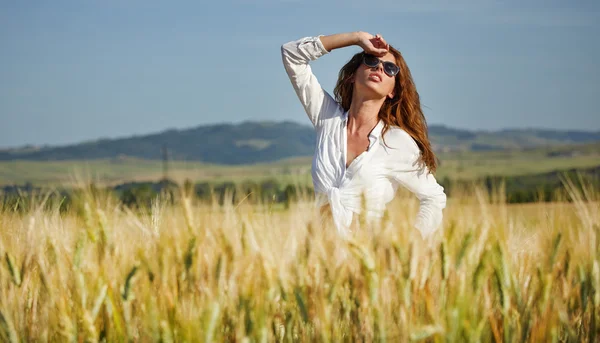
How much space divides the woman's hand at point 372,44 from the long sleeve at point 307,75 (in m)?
0.30

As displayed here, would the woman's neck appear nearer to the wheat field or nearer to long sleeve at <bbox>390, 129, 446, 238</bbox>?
long sleeve at <bbox>390, 129, 446, 238</bbox>

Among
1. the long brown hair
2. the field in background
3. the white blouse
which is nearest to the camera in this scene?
the field in background

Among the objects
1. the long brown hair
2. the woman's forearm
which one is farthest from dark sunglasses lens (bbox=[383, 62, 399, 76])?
the woman's forearm

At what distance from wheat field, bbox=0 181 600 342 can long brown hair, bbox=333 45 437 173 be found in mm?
1840

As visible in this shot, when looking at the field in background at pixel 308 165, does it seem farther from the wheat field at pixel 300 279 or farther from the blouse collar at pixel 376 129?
the blouse collar at pixel 376 129

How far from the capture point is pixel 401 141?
4.91m

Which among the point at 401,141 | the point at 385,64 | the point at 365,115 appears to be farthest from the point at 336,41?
the point at 401,141

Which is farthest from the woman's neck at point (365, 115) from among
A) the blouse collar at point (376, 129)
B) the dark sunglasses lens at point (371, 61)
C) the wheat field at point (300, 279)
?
the wheat field at point (300, 279)

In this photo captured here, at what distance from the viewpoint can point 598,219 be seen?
3.38m

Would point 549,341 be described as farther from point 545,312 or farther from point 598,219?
point 598,219

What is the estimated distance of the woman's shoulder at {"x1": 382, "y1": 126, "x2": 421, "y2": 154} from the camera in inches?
193

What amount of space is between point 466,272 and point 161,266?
1.08m

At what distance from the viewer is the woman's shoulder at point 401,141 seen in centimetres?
490

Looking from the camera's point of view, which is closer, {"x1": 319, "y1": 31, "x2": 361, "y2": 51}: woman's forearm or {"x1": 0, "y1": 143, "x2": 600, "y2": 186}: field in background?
{"x1": 0, "y1": 143, "x2": 600, "y2": 186}: field in background
